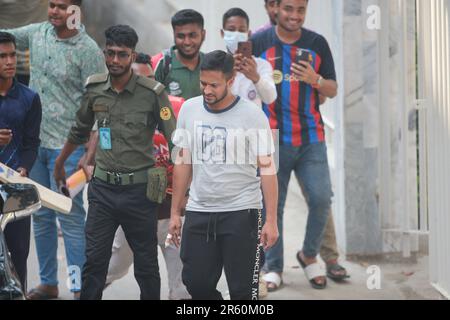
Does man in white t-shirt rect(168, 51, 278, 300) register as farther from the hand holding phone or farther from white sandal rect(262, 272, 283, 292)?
white sandal rect(262, 272, 283, 292)

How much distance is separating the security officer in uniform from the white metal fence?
5.75ft

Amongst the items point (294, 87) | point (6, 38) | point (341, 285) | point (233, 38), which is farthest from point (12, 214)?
point (341, 285)

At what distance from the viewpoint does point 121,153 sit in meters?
7.14

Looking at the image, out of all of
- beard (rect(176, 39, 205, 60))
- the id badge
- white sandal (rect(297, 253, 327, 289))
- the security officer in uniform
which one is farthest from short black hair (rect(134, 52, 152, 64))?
white sandal (rect(297, 253, 327, 289))

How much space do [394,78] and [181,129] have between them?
3.02 m

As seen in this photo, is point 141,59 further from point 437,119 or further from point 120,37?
point 437,119

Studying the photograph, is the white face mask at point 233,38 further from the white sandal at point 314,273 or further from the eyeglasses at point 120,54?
the white sandal at point 314,273

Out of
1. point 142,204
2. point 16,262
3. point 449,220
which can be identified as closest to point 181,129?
point 142,204

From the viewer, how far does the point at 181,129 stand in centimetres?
676

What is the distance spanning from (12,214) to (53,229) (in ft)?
8.89

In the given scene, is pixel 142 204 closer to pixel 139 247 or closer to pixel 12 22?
pixel 139 247

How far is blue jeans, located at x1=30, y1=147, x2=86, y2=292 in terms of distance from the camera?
8016 millimetres

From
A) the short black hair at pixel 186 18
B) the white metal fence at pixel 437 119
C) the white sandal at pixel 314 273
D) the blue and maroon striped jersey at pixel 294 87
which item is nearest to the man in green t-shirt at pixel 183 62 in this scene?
the short black hair at pixel 186 18

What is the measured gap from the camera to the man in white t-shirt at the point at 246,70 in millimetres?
7586
